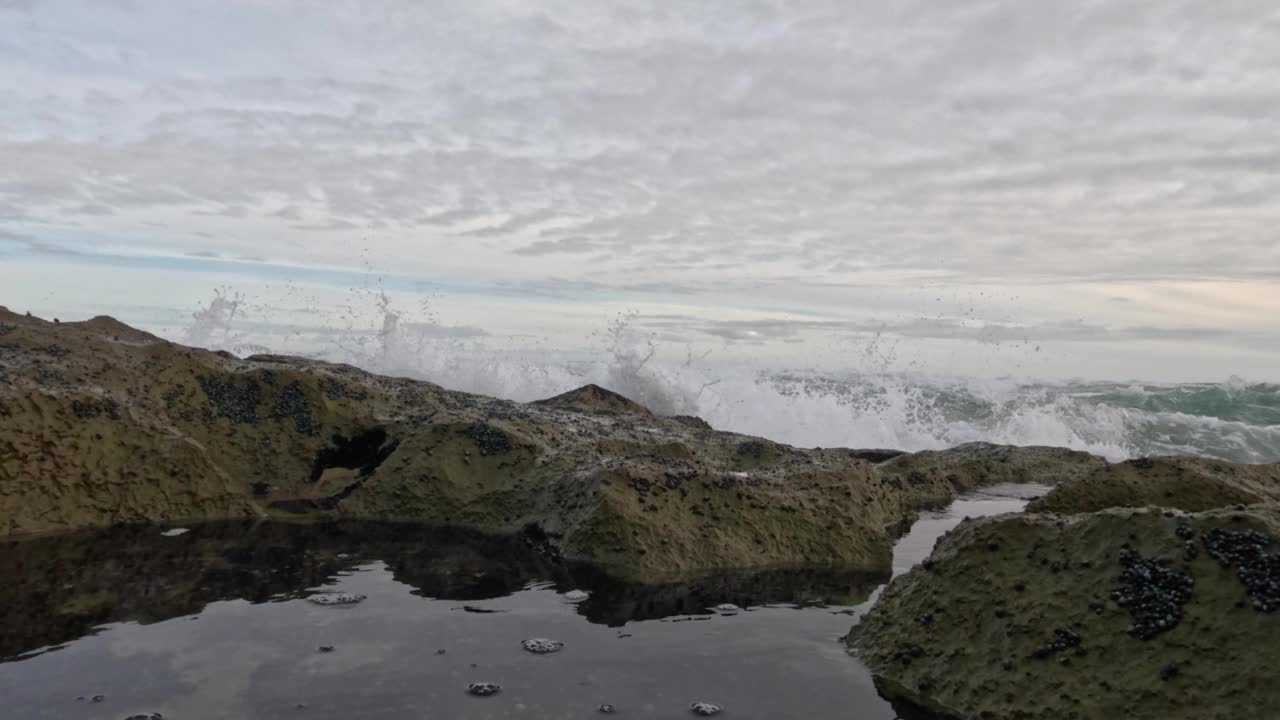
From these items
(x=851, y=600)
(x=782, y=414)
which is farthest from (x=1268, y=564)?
(x=782, y=414)

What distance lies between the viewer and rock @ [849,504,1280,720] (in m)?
5.25

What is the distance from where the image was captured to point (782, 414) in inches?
1085

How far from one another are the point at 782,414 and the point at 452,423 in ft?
56.9

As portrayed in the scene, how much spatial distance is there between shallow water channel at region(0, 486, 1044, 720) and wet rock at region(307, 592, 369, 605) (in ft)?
0.26

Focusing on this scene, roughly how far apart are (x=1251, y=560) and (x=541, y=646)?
5.03m

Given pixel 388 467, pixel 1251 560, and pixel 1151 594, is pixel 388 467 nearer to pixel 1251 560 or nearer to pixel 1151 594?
pixel 1151 594

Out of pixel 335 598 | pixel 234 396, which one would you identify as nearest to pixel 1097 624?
pixel 335 598

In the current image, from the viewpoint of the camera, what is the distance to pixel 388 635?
6.80 meters

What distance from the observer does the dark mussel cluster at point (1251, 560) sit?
5.35 m

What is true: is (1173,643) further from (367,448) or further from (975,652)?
(367,448)

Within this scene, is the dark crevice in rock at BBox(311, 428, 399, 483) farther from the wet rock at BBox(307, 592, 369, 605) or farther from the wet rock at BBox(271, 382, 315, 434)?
the wet rock at BBox(307, 592, 369, 605)

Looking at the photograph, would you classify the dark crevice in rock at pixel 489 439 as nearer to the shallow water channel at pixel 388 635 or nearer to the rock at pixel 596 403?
the shallow water channel at pixel 388 635

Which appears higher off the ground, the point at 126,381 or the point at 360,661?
the point at 126,381

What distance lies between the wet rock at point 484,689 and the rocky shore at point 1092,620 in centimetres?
280
